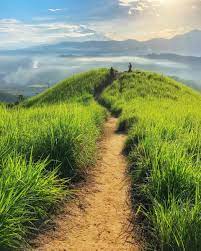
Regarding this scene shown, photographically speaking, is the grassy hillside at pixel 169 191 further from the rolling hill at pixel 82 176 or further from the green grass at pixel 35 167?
the green grass at pixel 35 167

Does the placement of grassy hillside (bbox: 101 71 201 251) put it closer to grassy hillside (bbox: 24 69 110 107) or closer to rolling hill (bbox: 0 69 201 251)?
rolling hill (bbox: 0 69 201 251)

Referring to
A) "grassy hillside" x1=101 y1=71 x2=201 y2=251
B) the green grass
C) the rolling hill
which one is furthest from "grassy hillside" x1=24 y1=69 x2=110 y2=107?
"grassy hillside" x1=101 y1=71 x2=201 y2=251

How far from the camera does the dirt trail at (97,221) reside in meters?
8.15

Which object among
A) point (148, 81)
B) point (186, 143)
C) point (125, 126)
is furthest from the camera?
point (148, 81)

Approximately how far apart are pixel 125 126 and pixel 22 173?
539 inches

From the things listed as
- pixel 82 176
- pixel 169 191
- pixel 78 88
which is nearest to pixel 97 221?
pixel 169 191

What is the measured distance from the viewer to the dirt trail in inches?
321

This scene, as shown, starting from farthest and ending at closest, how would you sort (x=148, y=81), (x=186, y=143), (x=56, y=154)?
(x=148, y=81), (x=186, y=143), (x=56, y=154)

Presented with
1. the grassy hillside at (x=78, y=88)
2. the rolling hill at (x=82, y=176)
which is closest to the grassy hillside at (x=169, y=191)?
the rolling hill at (x=82, y=176)

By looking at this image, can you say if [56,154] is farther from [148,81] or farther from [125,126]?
[148,81]

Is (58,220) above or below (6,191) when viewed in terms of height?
below

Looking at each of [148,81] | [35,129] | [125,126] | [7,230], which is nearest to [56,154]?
[35,129]

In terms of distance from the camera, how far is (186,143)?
1270 centimetres

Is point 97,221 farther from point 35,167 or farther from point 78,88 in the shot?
point 78,88
